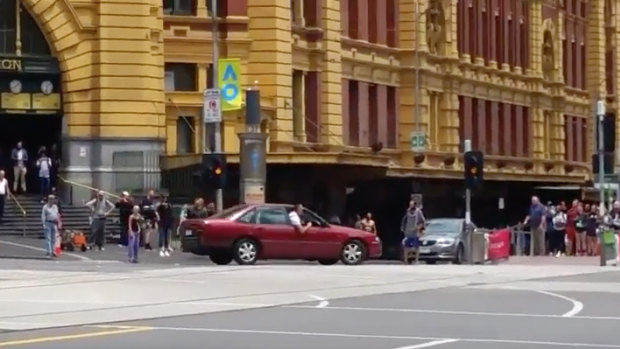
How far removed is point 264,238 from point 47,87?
13835 mm

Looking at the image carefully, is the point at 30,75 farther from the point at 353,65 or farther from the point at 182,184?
the point at 353,65

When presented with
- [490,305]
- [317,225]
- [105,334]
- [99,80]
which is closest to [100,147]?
[99,80]

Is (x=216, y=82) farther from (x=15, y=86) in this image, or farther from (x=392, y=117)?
(x=392, y=117)

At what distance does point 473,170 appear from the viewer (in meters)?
42.7

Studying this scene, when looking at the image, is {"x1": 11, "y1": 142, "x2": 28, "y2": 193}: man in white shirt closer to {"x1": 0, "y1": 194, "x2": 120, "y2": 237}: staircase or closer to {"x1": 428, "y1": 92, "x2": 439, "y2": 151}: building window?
{"x1": 0, "y1": 194, "x2": 120, "y2": 237}: staircase

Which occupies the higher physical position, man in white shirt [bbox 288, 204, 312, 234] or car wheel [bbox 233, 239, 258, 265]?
man in white shirt [bbox 288, 204, 312, 234]

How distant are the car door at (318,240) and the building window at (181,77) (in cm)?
1352

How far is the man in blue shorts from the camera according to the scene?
1681 inches

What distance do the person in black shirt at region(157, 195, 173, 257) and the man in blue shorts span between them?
582 centimetres

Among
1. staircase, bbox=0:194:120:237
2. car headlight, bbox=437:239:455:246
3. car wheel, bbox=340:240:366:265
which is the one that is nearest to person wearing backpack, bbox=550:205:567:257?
car headlight, bbox=437:239:455:246

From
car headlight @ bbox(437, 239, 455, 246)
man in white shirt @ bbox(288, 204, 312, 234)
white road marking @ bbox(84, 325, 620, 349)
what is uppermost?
man in white shirt @ bbox(288, 204, 312, 234)

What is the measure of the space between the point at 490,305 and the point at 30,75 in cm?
2699

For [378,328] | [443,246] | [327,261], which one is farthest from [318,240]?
[378,328]

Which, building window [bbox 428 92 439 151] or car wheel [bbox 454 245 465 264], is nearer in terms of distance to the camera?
car wheel [bbox 454 245 465 264]
